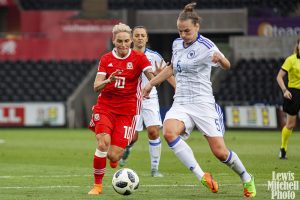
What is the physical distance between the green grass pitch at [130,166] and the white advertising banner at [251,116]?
354cm

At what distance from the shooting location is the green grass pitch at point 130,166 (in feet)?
36.9

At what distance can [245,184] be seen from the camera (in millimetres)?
10719

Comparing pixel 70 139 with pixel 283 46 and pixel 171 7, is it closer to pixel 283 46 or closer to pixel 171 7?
pixel 283 46

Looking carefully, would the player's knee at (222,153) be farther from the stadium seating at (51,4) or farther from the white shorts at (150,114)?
the stadium seating at (51,4)

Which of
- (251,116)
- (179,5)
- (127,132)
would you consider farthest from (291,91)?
(179,5)

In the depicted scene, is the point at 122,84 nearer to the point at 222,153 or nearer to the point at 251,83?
the point at 222,153

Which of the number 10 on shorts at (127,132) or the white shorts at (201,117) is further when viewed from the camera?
the number 10 on shorts at (127,132)

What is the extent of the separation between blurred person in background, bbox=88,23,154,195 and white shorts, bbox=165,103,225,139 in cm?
97

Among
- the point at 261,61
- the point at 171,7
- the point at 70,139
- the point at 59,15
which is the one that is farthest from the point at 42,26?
the point at 70,139

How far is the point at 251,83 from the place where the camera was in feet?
115

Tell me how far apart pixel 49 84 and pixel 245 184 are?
27117 millimetres

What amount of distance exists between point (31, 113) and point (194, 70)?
23.4 m

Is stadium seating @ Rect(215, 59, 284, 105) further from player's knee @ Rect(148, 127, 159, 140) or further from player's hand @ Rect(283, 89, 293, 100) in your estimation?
player's knee @ Rect(148, 127, 159, 140)

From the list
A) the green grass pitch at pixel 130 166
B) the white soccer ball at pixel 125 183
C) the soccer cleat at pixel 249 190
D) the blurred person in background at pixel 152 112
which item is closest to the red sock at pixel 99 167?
the green grass pitch at pixel 130 166
